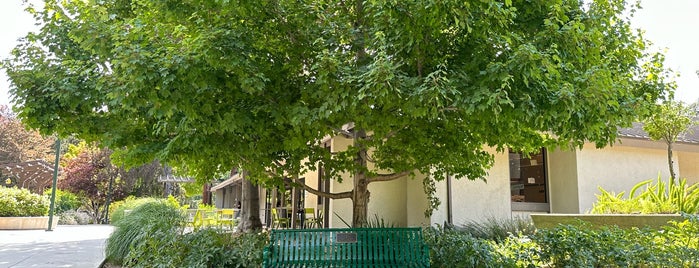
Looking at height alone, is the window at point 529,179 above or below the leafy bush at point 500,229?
above

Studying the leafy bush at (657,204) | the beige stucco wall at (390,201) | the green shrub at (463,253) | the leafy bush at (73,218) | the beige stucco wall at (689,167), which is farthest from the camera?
the leafy bush at (73,218)

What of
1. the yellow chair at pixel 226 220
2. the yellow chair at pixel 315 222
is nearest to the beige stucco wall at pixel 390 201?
the yellow chair at pixel 315 222

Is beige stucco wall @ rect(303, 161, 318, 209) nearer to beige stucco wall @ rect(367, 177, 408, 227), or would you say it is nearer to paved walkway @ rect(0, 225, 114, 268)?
beige stucco wall @ rect(367, 177, 408, 227)

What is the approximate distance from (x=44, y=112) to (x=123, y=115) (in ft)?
2.63

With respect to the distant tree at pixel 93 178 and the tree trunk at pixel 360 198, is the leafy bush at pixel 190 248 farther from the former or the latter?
the distant tree at pixel 93 178

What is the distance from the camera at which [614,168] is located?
481 inches

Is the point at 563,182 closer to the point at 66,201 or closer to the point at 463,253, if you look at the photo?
the point at 463,253

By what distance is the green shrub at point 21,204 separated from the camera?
17469 millimetres

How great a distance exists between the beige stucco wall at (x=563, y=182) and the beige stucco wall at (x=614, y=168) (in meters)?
0.13

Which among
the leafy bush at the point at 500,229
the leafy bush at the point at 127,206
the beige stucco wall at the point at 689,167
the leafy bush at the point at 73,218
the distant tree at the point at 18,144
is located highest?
the distant tree at the point at 18,144

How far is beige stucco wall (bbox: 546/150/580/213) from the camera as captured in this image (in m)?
11.9

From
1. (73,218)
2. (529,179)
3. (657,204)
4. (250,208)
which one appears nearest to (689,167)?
(529,179)

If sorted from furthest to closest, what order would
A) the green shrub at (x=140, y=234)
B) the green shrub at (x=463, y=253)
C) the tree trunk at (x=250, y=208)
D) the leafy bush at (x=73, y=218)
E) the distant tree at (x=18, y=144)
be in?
the distant tree at (x=18, y=144), the leafy bush at (x=73, y=218), the tree trunk at (x=250, y=208), the green shrub at (x=140, y=234), the green shrub at (x=463, y=253)

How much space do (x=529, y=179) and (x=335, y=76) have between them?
1003 cm
